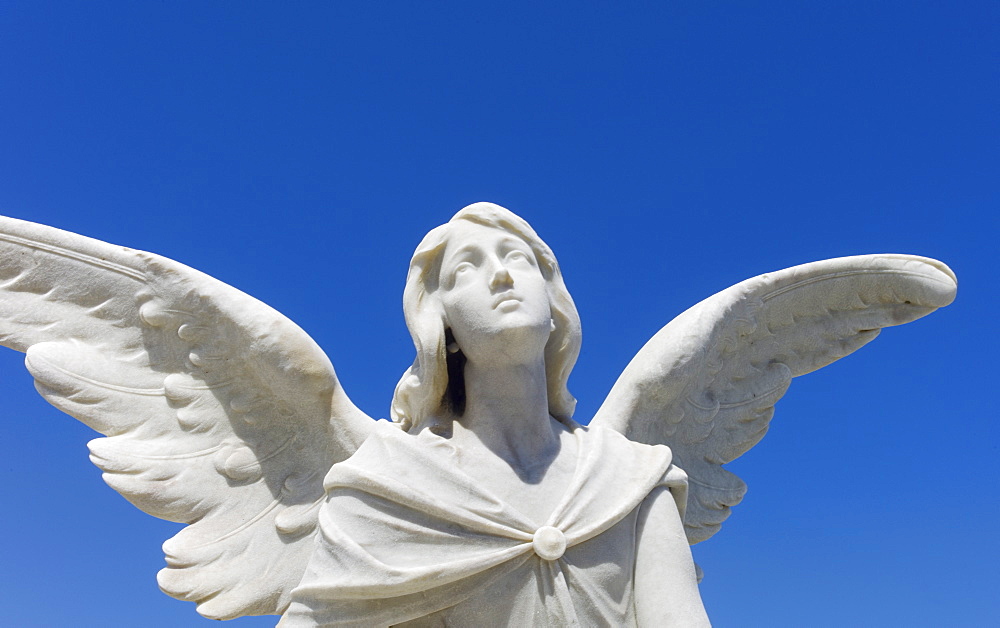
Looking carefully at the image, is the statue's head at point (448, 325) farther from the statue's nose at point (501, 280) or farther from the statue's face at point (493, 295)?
the statue's nose at point (501, 280)

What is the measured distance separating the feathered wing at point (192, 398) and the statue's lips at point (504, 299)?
110 cm

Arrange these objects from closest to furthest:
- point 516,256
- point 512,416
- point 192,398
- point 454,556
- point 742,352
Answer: point 454,556 → point 512,416 → point 516,256 → point 192,398 → point 742,352

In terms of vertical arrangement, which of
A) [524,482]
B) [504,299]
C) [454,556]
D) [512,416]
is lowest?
[454,556]

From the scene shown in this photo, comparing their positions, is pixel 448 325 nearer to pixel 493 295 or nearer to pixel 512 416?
pixel 493 295

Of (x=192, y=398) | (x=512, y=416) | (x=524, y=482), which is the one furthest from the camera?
(x=192, y=398)

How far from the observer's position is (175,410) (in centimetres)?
456

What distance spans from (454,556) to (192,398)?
190 centimetres

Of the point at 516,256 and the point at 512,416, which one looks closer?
the point at 512,416

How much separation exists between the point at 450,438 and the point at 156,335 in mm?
1715

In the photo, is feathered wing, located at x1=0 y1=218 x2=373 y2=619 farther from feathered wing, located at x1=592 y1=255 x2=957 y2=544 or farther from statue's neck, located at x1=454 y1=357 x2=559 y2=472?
feathered wing, located at x1=592 y1=255 x2=957 y2=544

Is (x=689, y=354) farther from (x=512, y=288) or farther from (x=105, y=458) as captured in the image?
(x=105, y=458)

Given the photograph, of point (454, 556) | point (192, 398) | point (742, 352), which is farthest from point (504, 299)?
point (742, 352)

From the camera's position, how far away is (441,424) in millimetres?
4000

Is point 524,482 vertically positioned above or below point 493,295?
below
